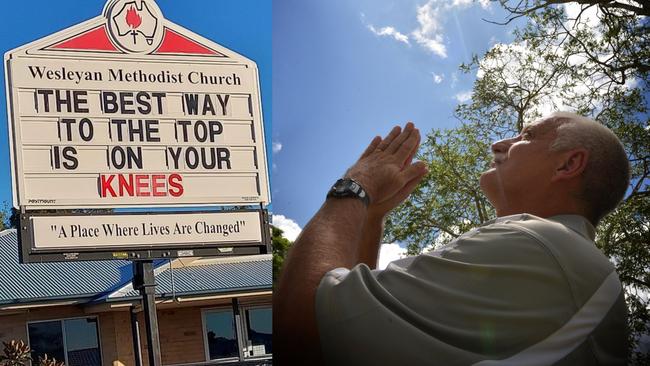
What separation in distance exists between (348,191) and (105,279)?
319 inches

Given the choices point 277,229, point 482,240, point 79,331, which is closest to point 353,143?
point 277,229

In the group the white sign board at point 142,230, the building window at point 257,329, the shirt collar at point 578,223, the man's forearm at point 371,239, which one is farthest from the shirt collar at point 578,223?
the building window at point 257,329

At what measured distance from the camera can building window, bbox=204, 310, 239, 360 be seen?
782 cm

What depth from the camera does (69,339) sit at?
7.62 meters

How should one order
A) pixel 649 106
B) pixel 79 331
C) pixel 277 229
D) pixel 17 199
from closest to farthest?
pixel 277 229
pixel 649 106
pixel 17 199
pixel 79 331

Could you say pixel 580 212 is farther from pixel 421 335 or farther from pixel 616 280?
pixel 421 335

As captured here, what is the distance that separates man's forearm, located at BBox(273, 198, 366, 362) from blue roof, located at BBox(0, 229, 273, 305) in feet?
23.2

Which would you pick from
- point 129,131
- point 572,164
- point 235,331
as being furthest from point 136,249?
point 572,164

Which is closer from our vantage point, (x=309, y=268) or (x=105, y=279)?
(x=309, y=268)

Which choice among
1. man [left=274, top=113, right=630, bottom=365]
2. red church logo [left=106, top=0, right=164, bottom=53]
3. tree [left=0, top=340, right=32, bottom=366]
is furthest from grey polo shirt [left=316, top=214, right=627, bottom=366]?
tree [left=0, top=340, right=32, bottom=366]

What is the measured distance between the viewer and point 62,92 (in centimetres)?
475

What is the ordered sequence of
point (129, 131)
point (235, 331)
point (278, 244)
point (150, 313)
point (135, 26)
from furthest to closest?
point (235, 331), point (135, 26), point (129, 131), point (150, 313), point (278, 244)

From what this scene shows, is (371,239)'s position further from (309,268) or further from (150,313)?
(150,313)

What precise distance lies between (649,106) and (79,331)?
6.71 m
